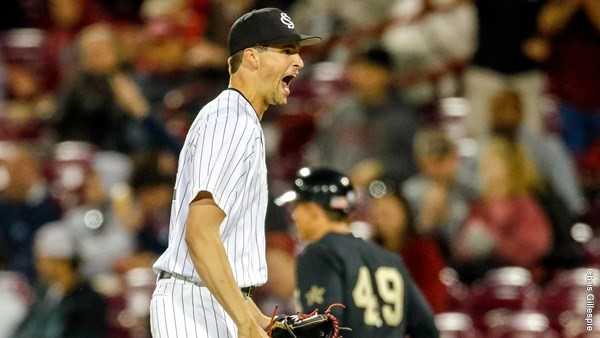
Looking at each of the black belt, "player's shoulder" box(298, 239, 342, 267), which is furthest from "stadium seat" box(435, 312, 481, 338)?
the black belt

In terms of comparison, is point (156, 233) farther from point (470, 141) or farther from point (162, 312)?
point (162, 312)

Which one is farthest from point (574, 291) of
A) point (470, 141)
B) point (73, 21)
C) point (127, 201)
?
point (73, 21)

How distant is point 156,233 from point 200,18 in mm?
2432

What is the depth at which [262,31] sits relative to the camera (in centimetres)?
438

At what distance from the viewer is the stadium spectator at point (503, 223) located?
8.68m

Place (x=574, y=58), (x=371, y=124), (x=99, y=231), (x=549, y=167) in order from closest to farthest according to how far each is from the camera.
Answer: (x=549, y=167)
(x=99, y=231)
(x=371, y=124)
(x=574, y=58)

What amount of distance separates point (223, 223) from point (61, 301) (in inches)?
185

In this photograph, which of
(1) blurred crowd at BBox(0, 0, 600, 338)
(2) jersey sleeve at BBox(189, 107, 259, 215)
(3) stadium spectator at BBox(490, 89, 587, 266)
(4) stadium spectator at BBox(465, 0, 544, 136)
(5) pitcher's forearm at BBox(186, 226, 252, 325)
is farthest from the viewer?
(4) stadium spectator at BBox(465, 0, 544, 136)

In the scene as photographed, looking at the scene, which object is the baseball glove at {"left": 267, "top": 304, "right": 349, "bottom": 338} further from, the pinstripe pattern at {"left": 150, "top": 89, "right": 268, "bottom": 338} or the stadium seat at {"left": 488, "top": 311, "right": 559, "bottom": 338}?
the stadium seat at {"left": 488, "top": 311, "right": 559, "bottom": 338}

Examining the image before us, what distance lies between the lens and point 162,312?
4281 millimetres

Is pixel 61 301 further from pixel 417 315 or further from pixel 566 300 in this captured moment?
pixel 417 315

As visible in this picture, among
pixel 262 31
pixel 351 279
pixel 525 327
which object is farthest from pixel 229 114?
pixel 525 327

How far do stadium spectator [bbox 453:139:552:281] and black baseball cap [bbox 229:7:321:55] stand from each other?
4.54 metres

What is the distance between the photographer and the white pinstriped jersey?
412cm
